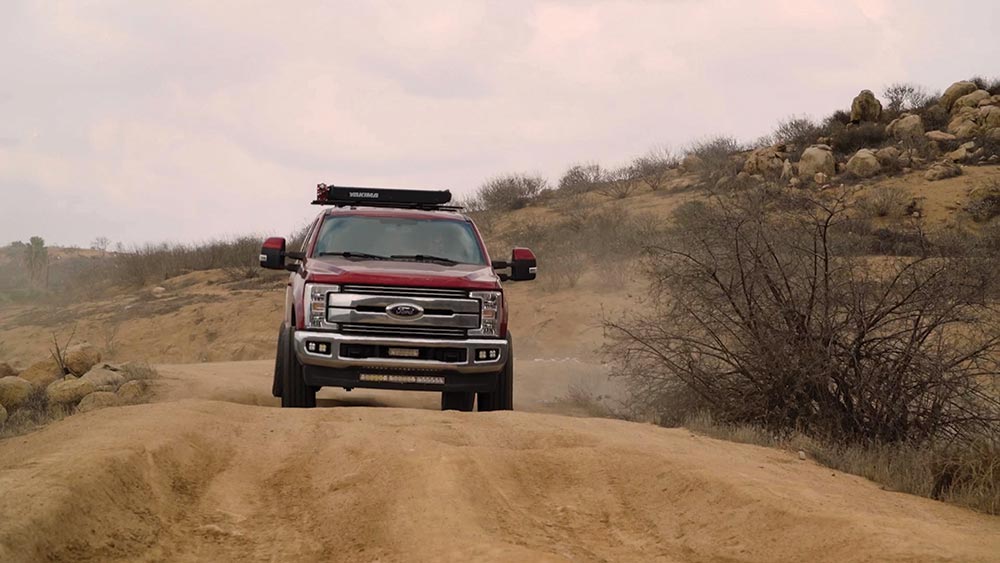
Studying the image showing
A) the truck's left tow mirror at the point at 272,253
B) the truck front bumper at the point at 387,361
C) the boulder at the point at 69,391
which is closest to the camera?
the truck front bumper at the point at 387,361

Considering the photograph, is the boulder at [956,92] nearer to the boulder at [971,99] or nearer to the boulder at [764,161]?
the boulder at [971,99]

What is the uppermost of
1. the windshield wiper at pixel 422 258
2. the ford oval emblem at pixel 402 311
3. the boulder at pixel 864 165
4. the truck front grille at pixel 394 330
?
the boulder at pixel 864 165

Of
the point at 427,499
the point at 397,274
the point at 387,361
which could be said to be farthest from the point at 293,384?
the point at 427,499

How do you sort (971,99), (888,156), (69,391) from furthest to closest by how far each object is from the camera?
1. (971,99)
2. (888,156)
3. (69,391)

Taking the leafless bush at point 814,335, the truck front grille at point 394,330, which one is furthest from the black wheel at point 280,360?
the leafless bush at point 814,335

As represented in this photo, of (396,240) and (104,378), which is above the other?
(396,240)

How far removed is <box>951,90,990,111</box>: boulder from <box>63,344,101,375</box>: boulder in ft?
106

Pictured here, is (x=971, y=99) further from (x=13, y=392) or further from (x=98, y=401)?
(x=13, y=392)

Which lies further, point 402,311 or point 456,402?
point 456,402

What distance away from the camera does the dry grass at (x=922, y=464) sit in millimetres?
6543

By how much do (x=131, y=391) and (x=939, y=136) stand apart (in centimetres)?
3001

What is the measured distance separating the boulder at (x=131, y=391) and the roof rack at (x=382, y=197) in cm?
273

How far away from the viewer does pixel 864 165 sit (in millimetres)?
30781

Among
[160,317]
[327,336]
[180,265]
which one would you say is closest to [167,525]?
[327,336]
